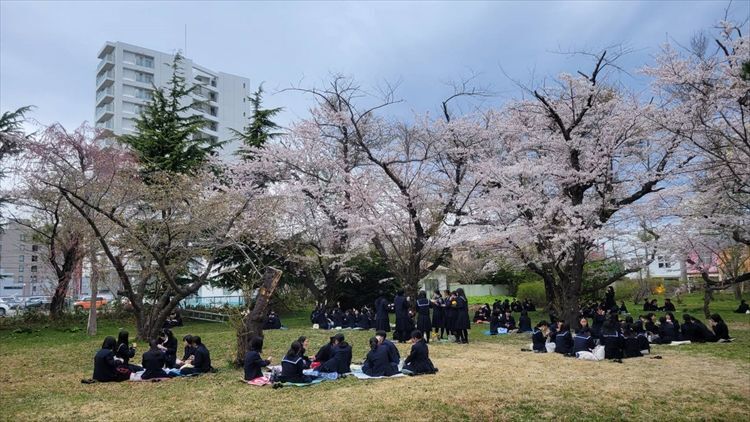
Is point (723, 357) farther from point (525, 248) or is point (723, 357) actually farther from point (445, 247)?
point (445, 247)

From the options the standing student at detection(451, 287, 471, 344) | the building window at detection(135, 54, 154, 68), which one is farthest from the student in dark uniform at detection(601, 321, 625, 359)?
the building window at detection(135, 54, 154, 68)

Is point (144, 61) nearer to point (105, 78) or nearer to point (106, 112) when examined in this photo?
point (105, 78)

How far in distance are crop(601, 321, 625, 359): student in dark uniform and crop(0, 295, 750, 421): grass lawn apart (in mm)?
392

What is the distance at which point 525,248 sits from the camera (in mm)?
18609

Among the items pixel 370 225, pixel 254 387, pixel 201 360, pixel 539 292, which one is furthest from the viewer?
pixel 539 292

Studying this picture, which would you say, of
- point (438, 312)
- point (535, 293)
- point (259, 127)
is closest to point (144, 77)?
point (259, 127)

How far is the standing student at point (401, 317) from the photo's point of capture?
14.0 metres

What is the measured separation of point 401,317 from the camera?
14164mm

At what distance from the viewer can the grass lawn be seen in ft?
22.7

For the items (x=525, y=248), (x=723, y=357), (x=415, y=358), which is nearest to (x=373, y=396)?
(x=415, y=358)

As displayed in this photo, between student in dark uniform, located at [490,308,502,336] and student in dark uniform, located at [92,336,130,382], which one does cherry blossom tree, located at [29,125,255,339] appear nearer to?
student in dark uniform, located at [92,336,130,382]

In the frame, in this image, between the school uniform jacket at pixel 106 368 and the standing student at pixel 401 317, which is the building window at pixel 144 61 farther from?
the school uniform jacket at pixel 106 368

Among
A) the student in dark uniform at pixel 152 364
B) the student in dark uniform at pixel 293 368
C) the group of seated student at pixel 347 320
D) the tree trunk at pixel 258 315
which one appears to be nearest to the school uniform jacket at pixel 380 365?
the student in dark uniform at pixel 293 368

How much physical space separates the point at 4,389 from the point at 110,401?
3020 mm
